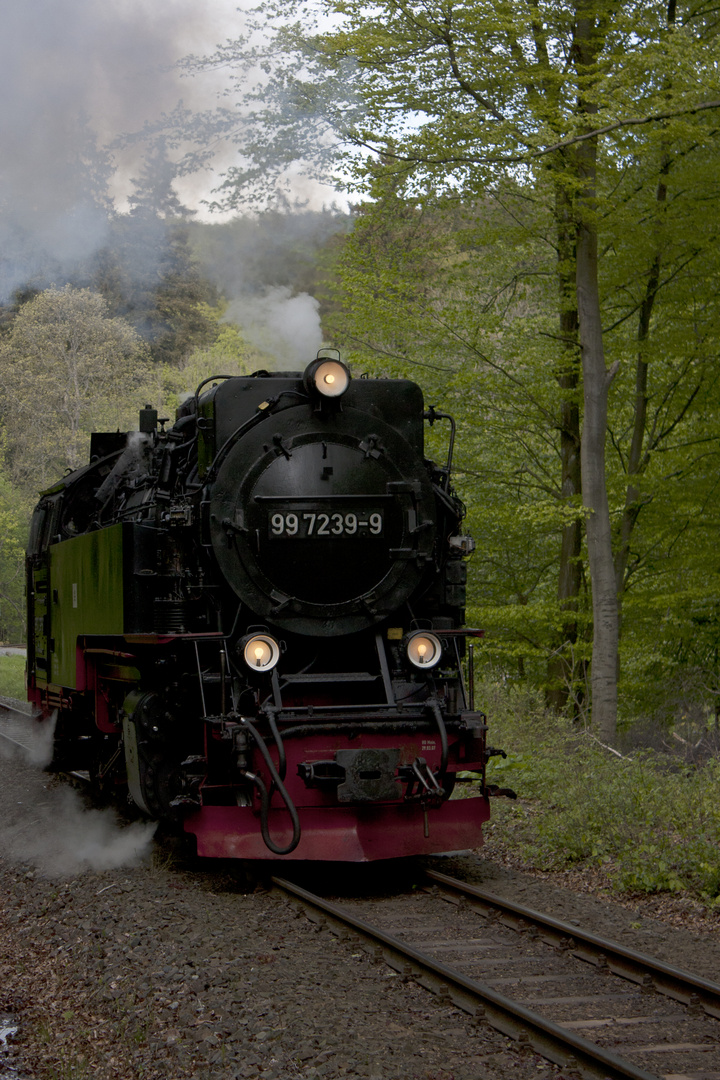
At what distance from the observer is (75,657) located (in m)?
8.48

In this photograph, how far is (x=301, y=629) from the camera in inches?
255

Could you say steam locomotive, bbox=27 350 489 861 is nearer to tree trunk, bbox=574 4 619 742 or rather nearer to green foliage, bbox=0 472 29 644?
tree trunk, bbox=574 4 619 742

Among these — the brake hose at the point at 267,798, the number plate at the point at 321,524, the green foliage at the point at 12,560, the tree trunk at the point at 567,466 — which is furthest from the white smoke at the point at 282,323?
the green foliage at the point at 12,560

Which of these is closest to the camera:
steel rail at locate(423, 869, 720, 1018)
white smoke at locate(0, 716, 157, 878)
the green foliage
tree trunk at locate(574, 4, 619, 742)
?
steel rail at locate(423, 869, 720, 1018)

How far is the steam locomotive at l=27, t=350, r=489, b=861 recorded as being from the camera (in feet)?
19.8

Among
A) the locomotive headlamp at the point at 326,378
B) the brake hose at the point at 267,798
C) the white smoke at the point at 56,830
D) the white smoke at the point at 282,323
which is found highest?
the white smoke at the point at 282,323

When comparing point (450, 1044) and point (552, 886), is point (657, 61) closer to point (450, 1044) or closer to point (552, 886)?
point (552, 886)

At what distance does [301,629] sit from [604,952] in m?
2.61

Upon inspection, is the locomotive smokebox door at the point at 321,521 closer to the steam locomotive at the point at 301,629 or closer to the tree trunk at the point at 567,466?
the steam locomotive at the point at 301,629

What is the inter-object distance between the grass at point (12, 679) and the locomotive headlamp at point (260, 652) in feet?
48.1

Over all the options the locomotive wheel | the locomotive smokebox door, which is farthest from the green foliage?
the locomotive smokebox door

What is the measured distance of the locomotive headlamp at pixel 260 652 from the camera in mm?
6148

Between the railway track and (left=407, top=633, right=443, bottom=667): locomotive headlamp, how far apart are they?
137 centimetres

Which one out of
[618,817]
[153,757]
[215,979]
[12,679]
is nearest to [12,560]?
[12,679]
